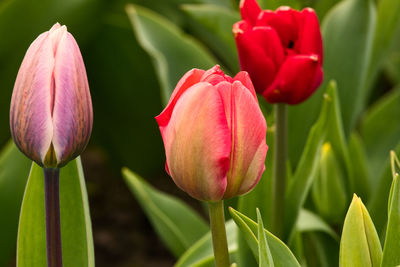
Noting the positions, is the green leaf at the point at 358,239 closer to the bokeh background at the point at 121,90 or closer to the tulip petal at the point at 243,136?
the tulip petal at the point at 243,136

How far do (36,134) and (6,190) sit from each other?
568 mm

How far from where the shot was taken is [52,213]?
0.68 m

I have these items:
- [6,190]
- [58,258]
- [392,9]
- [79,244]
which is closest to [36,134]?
[58,258]

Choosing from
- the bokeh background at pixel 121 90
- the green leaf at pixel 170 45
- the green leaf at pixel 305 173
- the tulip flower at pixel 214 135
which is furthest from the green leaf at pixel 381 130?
the tulip flower at pixel 214 135

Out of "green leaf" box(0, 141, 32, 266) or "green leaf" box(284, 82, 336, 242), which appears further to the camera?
"green leaf" box(0, 141, 32, 266)

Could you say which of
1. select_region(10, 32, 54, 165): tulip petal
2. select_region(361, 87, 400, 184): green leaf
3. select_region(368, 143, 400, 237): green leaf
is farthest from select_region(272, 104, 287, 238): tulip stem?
select_region(361, 87, 400, 184): green leaf

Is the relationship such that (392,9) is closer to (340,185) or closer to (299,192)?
(340,185)

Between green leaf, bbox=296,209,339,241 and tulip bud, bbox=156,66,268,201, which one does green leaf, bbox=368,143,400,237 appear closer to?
green leaf, bbox=296,209,339,241

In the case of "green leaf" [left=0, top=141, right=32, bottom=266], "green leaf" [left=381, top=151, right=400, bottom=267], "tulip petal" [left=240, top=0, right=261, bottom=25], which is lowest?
"green leaf" [left=0, top=141, right=32, bottom=266]

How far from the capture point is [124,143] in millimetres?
2029

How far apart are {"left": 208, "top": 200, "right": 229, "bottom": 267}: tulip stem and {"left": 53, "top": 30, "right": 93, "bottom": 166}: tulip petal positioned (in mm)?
136

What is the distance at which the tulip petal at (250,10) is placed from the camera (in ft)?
2.96

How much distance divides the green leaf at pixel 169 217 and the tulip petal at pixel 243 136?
0.52 metres

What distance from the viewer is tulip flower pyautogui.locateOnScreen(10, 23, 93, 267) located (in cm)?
64
